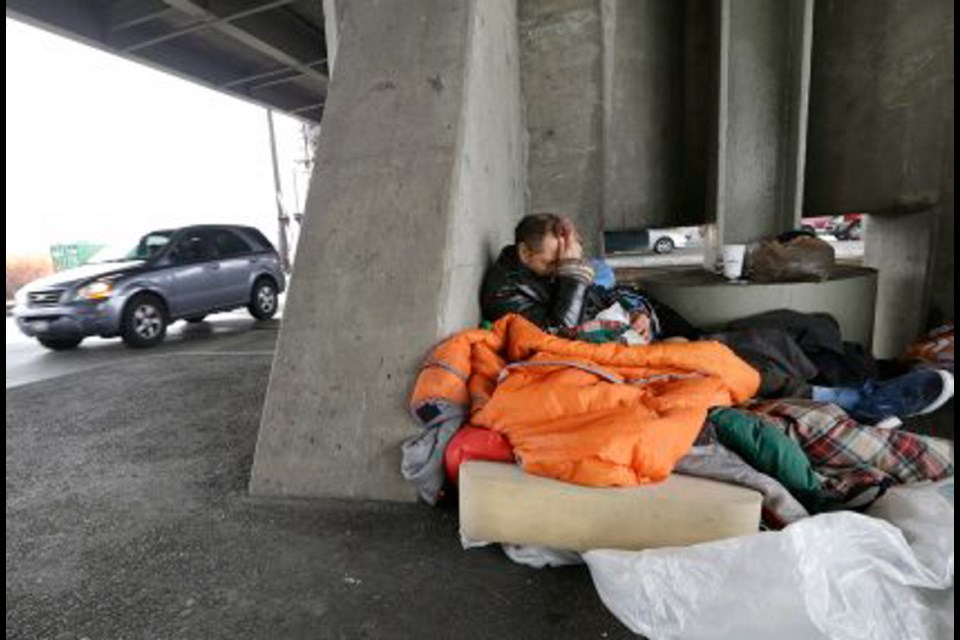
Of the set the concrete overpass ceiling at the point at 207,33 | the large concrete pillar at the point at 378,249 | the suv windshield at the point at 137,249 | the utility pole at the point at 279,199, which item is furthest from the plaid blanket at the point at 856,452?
the utility pole at the point at 279,199

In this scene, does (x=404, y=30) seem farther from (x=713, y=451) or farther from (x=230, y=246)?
(x=230, y=246)

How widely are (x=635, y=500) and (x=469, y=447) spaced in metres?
0.62

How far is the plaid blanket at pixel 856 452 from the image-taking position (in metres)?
1.86

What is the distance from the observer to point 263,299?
881 cm

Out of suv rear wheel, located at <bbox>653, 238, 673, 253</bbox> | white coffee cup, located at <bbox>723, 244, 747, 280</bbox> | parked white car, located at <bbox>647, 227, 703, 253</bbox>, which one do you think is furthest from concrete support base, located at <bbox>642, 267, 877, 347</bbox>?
suv rear wheel, located at <bbox>653, 238, 673, 253</bbox>

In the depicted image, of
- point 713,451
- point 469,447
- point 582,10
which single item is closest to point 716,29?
point 582,10

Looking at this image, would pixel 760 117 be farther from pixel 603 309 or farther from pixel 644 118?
pixel 603 309

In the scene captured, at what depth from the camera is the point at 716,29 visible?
3969 millimetres

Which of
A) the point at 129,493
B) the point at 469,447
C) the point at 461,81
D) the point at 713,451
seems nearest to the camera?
the point at 713,451

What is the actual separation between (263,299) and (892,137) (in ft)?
27.5

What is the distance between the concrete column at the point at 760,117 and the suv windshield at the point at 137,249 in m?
7.19

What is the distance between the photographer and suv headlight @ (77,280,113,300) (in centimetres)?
648

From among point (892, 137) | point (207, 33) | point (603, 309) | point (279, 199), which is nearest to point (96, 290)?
point (207, 33)

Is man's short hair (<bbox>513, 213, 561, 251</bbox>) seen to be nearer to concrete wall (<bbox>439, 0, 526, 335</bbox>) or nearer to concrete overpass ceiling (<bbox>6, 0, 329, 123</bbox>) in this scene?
concrete wall (<bbox>439, 0, 526, 335</bbox>)
